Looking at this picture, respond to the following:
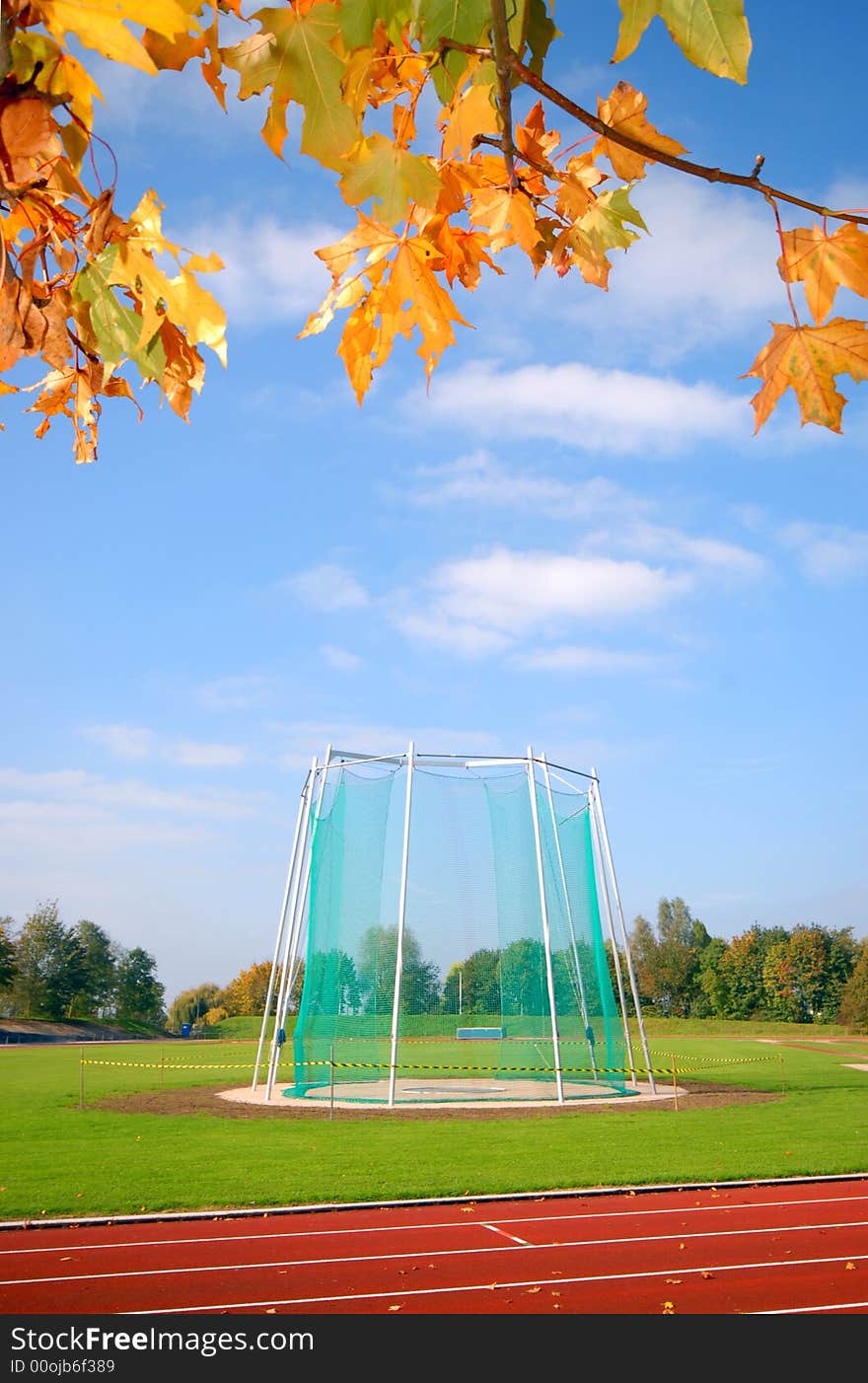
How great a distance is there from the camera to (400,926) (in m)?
17.3

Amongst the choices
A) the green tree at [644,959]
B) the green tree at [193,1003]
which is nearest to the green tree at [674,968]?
the green tree at [644,959]

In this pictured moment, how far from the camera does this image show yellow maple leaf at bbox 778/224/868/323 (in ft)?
4.74

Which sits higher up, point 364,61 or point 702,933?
point 702,933

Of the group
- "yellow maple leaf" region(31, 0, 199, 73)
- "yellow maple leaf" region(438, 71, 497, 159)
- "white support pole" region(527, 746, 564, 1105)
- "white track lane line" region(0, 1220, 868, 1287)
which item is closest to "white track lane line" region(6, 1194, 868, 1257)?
"white track lane line" region(0, 1220, 868, 1287)

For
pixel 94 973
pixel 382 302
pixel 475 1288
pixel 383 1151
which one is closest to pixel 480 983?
pixel 383 1151

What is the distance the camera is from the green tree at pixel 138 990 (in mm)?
68125

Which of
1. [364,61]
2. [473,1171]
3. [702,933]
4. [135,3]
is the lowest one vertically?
[473,1171]

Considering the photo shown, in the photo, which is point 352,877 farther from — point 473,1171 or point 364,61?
point 364,61

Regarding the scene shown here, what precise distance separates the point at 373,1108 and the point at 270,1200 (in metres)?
7.37

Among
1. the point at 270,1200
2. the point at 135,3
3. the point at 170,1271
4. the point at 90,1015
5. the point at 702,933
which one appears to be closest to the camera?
the point at 135,3

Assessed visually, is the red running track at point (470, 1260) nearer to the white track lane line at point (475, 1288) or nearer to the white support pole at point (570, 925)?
the white track lane line at point (475, 1288)

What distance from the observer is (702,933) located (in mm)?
88375

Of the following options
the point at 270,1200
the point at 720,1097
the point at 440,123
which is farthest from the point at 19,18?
the point at 720,1097

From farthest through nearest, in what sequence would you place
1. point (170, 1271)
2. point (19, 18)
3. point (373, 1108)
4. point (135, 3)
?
point (373, 1108) → point (170, 1271) → point (19, 18) → point (135, 3)
